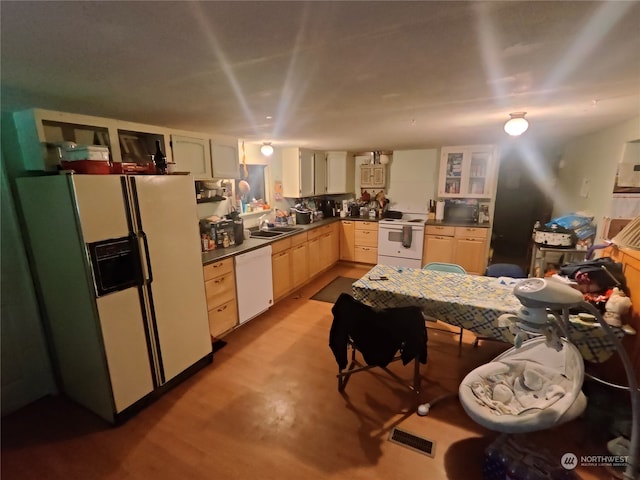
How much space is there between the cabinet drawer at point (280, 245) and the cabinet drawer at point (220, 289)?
0.75 meters

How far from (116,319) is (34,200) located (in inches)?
37.9

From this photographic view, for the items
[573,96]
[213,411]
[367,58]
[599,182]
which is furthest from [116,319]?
[599,182]

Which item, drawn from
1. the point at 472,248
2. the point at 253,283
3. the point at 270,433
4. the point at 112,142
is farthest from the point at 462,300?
the point at 112,142

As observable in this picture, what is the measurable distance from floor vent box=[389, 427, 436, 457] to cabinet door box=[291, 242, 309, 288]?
2.49 metres

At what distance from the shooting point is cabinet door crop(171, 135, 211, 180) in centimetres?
282

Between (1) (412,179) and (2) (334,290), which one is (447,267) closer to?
(2) (334,290)

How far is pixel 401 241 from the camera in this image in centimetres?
485

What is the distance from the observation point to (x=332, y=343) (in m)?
2.06

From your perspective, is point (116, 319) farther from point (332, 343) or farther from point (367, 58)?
point (367, 58)

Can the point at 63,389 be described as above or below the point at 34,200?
below

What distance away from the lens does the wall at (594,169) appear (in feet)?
9.23

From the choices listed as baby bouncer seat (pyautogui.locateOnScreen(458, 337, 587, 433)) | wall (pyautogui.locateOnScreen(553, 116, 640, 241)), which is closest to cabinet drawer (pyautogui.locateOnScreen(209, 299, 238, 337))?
baby bouncer seat (pyautogui.locateOnScreen(458, 337, 587, 433))

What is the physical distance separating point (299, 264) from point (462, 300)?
2544mm

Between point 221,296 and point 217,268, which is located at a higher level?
point 217,268
